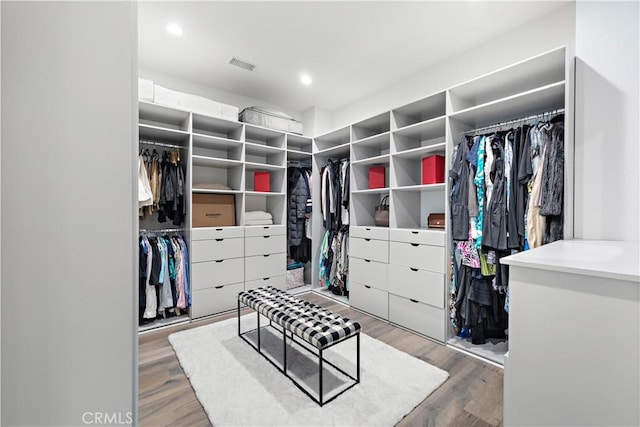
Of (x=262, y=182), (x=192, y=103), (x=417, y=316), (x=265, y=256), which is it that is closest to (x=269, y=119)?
(x=262, y=182)

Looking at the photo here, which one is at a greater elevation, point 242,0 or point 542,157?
point 242,0

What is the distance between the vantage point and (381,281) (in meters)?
2.80

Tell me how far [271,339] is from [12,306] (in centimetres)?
200

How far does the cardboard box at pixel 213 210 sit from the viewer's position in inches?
113

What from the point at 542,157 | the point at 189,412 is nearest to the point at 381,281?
the point at 542,157

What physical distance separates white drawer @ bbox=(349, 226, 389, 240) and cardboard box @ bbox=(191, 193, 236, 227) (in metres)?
1.40

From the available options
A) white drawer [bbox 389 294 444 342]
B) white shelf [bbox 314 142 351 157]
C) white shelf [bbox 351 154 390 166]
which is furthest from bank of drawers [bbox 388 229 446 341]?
white shelf [bbox 314 142 351 157]

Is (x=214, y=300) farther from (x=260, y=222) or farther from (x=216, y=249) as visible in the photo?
(x=260, y=222)

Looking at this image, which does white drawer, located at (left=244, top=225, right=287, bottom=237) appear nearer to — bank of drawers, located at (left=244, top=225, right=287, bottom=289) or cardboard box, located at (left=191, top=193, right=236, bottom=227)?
bank of drawers, located at (left=244, top=225, right=287, bottom=289)

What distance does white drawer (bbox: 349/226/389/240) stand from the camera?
2.78 metres

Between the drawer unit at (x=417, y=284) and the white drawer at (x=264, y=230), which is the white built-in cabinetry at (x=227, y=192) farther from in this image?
the drawer unit at (x=417, y=284)

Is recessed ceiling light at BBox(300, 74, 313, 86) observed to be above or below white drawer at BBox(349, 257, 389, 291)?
above

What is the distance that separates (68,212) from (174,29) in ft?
7.84

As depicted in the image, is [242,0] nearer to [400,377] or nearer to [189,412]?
[189,412]
